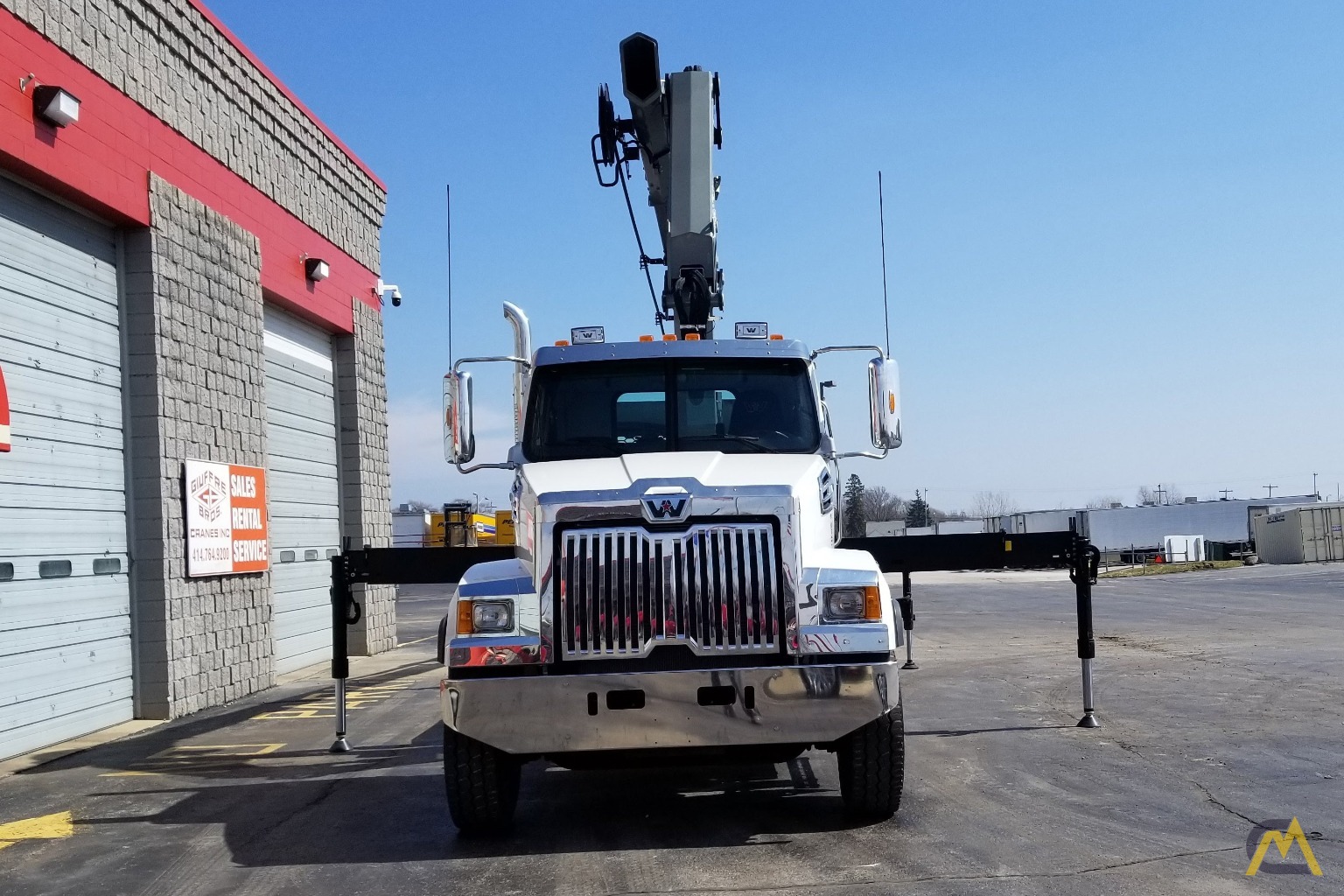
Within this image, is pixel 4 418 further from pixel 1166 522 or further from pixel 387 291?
pixel 1166 522

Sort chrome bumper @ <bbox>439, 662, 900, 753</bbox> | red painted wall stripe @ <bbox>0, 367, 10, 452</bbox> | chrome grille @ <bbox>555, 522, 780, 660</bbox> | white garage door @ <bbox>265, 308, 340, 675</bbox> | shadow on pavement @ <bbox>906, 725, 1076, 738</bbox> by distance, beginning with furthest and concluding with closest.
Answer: white garage door @ <bbox>265, 308, 340, 675</bbox>
red painted wall stripe @ <bbox>0, 367, 10, 452</bbox>
shadow on pavement @ <bbox>906, 725, 1076, 738</bbox>
chrome grille @ <bbox>555, 522, 780, 660</bbox>
chrome bumper @ <bbox>439, 662, 900, 753</bbox>

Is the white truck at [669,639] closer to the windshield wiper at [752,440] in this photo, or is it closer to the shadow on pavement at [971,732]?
the windshield wiper at [752,440]

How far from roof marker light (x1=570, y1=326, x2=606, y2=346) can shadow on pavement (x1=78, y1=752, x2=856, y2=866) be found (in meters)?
2.87

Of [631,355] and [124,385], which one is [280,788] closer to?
[631,355]

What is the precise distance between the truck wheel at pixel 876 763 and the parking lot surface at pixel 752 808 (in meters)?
0.15

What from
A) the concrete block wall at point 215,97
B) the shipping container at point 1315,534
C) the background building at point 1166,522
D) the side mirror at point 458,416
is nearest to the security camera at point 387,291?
the concrete block wall at point 215,97

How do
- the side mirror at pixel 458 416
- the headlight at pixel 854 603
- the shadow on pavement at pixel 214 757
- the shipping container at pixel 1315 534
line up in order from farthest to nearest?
the shipping container at pixel 1315 534, the shadow on pavement at pixel 214 757, the side mirror at pixel 458 416, the headlight at pixel 854 603

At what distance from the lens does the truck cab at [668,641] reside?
6098 millimetres

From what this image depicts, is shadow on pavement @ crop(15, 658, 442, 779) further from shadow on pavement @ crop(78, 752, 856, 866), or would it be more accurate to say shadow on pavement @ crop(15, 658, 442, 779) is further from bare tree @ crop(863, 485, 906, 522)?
bare tree @ crop(863, 485, 906, 522)

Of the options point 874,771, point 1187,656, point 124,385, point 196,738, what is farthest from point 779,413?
point 1187,656

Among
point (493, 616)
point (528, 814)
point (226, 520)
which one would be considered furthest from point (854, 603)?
point (226, 520)

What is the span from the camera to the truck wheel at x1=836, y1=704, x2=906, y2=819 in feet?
21.3

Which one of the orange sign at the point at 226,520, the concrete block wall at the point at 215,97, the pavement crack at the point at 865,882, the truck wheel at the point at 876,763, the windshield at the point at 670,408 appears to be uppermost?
the concrete block wall at the point at 215,97

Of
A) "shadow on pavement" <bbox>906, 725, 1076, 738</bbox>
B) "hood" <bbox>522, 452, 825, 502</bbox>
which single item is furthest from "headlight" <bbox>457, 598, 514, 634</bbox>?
"shadow on pavement" <bbox>906, 725, 1076, 738</bbox>
